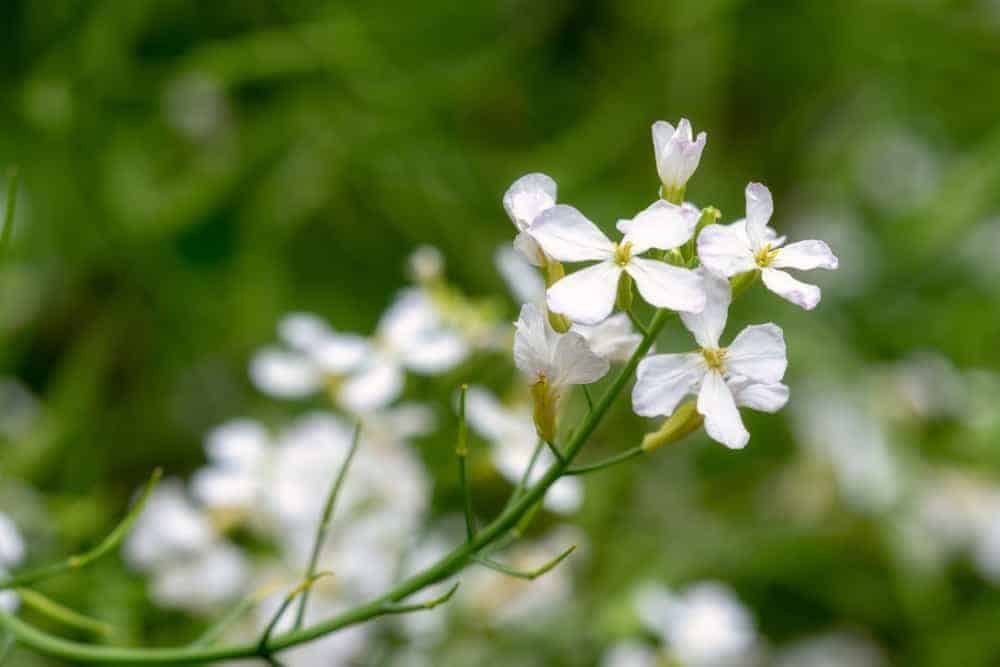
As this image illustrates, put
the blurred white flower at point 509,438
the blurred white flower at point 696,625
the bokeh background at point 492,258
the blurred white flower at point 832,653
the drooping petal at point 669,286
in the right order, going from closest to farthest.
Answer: the drooping petal at point 669,286 < the blurred white flower at point 509,438 < the blurred white flower at point 696,625 < the bokeh background at point 492,258 < the blurred white flower at point 832,653

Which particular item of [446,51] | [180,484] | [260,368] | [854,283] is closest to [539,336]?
[260,368]

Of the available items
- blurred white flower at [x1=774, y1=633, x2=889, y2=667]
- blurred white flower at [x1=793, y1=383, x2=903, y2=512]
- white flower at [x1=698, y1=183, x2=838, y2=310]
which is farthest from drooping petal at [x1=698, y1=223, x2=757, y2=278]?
blurred white flower at [x1=774, y1=633, x2=889, y2=667]

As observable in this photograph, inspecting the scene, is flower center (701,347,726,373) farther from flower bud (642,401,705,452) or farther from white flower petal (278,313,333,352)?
white flower petal (278,313,333,352)

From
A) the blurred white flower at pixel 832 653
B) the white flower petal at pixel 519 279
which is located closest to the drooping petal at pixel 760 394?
the white flower petal at pixel 519 279

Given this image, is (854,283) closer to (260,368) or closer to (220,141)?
(220,141)

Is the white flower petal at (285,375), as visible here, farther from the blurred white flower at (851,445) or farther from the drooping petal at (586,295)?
the blurred white flower at (851,445)

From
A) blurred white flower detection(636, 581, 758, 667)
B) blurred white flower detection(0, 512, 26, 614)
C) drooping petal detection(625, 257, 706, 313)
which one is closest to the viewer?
drooping petal detection(625, 257, 706, 313)

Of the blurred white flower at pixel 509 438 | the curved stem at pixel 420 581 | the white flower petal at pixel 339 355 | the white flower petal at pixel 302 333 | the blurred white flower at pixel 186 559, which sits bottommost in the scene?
the blurred white flower at pixel 186 559
